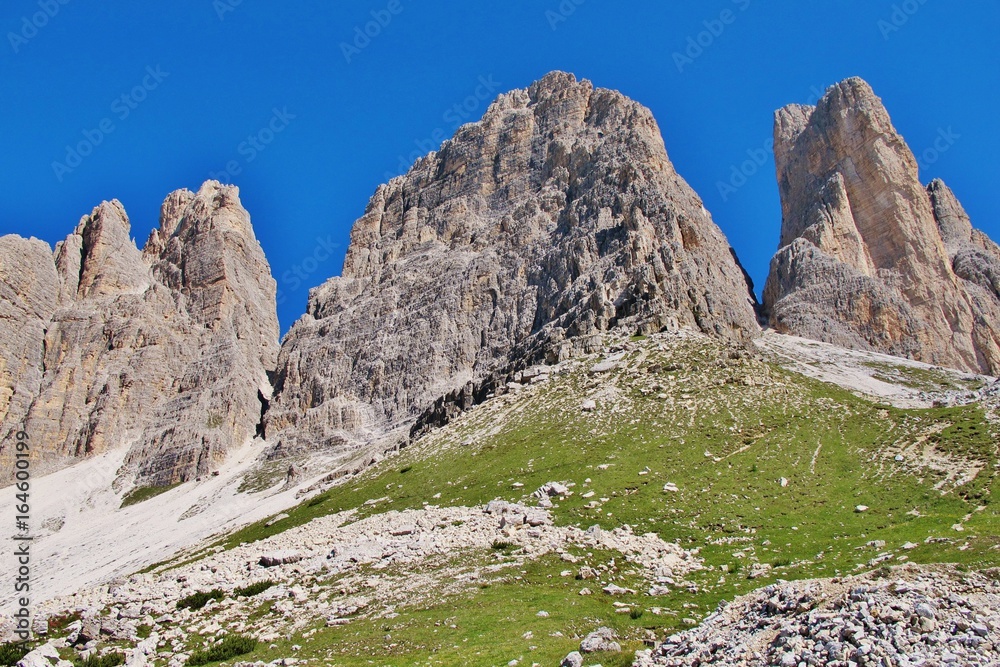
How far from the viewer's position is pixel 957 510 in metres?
37.0

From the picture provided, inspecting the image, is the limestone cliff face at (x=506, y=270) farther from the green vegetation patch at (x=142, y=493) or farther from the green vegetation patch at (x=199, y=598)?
the green vegetation patch at (x=199, y=598)

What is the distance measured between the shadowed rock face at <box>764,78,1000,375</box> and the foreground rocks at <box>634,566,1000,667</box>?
417 ft

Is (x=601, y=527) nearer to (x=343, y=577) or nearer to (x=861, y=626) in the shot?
(x=343, y=577)

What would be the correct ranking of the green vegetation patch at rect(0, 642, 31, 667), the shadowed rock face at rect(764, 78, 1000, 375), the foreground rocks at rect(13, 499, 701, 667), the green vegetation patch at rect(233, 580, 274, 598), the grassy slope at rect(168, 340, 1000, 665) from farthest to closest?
the shadowed rock face at rect(764, 78, 1000, 375) < the green vegetation patch at rect(233, 580, 274, 598) < the foreground rocks at rect(13, 499, 701, 667) < the grassy slope at rect(168, 340, 1000, 665) < the green vegetation patch at rect(0, 642, 31, 667)

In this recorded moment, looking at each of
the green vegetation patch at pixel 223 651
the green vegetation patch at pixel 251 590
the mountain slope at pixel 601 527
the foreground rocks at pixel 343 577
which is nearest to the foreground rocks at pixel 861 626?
the mountain slope at pixel 601 527

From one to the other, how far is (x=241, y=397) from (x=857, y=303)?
13322 cm

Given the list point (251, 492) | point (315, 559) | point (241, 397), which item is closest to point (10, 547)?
point (251, 492)

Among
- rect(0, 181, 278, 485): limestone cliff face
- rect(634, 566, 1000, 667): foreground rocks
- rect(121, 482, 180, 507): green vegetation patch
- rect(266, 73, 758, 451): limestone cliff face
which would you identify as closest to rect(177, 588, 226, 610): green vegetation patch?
rect(634, 566, 1000, 667): foreground rocks

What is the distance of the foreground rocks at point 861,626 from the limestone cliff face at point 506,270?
70.1 metres

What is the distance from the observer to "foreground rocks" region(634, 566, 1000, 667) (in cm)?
1605

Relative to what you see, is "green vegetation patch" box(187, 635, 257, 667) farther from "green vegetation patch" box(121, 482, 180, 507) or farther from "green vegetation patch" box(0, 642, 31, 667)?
"green vegetation patch" box(121, 482, 180, 507)

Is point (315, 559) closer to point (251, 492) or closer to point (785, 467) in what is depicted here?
point (785, 467)

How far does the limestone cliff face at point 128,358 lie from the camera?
5891 inches

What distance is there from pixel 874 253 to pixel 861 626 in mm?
166775
